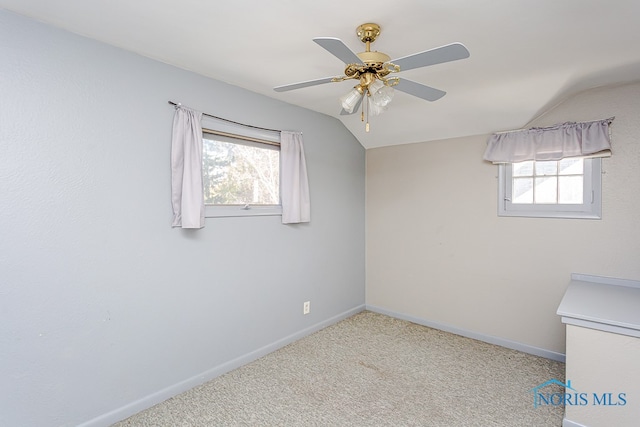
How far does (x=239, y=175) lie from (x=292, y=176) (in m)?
0.51

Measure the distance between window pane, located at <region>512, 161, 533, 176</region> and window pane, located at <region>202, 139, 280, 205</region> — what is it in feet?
7.14

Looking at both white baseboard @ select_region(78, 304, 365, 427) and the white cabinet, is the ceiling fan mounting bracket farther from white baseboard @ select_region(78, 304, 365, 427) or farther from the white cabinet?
white baseboard @ select_region(78, 304, 365, 427)

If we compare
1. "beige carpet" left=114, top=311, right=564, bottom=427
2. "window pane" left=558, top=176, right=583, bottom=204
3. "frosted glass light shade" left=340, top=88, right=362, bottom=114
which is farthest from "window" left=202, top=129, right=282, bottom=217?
"window pane" left=558, top=176, right=583, bottom=204

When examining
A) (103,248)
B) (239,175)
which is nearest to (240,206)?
(239,175)

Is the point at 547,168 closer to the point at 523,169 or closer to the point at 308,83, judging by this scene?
the point at 523,169

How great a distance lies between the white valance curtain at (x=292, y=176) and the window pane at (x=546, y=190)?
209 cm

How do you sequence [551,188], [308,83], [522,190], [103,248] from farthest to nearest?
[522,190], [551,188], [103,248], [308,83]

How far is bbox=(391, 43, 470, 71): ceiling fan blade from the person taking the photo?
1343 mm

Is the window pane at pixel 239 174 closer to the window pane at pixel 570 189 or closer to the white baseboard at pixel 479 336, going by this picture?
the white baseboard at pixel 479 336

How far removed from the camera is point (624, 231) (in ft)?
8.18

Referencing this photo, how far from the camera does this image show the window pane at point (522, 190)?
9.70 feet

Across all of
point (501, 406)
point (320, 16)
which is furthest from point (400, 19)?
point (501, 406)

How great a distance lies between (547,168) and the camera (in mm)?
2867

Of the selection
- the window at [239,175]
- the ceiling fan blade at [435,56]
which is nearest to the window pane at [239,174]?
the window at [239,175]
